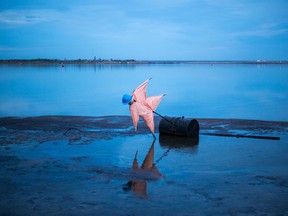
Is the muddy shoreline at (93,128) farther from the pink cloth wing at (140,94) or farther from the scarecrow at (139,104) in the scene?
the pink cloth wing at (140,94)

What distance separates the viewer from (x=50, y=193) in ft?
23.7

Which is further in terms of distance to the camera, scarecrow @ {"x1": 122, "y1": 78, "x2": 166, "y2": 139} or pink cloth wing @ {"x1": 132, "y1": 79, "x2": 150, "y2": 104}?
pink cloth wing @ {"x1": 132, "y1": 79, "x2": 150, "y2": 104}

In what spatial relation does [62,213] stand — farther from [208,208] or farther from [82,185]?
[208,208]

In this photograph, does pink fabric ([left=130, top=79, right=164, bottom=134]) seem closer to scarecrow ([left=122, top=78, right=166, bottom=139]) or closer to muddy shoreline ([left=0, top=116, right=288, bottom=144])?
scarecrow ([left=122, top=78, right=166, bottom=139])

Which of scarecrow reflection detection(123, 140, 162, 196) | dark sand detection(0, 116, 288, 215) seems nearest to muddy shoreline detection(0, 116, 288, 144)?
dark sand detection(0, 116, 288, 215)

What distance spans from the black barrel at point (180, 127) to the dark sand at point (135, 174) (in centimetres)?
31

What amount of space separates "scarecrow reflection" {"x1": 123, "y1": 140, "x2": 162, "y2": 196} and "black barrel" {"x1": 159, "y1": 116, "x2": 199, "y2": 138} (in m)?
2.51

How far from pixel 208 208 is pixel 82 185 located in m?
2.71

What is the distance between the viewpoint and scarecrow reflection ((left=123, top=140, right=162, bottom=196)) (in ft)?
24.8

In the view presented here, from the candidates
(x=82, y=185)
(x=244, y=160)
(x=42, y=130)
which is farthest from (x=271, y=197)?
(x=42, y=130)

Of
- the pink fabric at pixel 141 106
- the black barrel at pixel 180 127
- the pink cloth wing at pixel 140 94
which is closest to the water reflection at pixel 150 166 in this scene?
the black barrel at pixel 180 127

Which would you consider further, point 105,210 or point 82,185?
point 82,185

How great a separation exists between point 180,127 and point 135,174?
4.37m

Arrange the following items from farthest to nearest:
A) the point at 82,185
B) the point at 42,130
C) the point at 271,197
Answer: the point at 42,130 → the point at 82,185 → the point at 271,197
